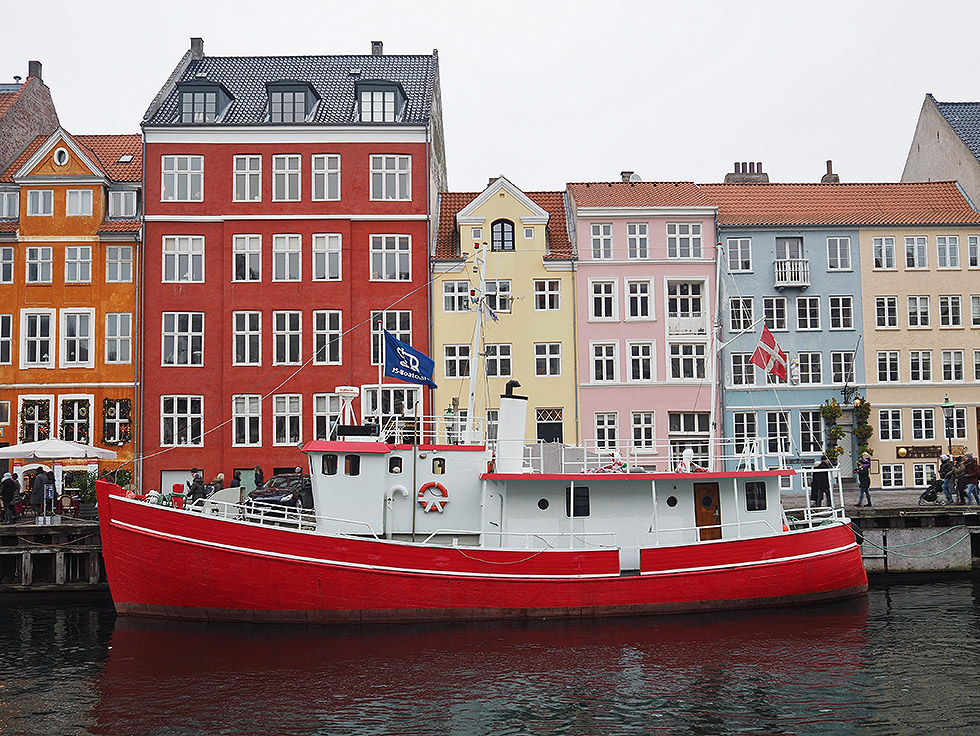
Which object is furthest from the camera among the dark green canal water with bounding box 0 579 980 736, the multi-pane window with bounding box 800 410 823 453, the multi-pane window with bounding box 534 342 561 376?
the multi-pane window with bounding box 534 342 561 376

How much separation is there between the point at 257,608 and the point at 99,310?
20.8m

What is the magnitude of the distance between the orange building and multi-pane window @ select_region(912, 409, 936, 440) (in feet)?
104

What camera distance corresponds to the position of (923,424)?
39406mm

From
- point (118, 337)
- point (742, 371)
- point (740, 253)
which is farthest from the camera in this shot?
point (740, 253)

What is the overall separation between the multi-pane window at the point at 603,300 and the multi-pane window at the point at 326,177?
37.2ft

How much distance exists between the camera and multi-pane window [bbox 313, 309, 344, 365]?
38.4 m

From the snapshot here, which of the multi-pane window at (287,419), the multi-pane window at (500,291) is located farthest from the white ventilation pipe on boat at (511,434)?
the multi-pane window at (287,419)

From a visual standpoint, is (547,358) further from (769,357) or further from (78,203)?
(78,203)

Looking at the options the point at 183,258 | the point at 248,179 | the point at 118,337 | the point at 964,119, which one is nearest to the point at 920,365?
the point at 964,119

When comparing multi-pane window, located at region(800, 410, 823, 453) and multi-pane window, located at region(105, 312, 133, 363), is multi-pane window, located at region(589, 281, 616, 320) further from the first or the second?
multi-pane window, located at region(105, 312, 133, 363)

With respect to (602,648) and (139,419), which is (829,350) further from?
(139,419)

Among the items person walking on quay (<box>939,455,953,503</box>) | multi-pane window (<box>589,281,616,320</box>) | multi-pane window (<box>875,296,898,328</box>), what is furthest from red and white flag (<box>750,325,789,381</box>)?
multi-pane window (<box>875,296,898,328</box>)

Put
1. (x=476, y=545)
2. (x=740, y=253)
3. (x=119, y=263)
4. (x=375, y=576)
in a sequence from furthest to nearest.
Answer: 1. (x=740, y=253)
2. (x=119, y=263)
3. (x=476, y=545)
4. (x=375, y=576)

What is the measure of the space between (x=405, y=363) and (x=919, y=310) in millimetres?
26810
